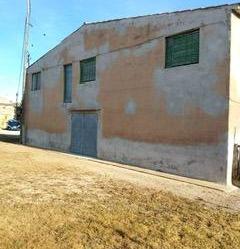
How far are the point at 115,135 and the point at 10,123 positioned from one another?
3358 centimetres

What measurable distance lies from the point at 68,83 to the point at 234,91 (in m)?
11.1

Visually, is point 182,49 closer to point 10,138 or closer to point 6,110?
point 10,138

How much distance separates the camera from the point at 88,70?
762 inches

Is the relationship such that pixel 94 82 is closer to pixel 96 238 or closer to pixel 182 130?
pixel 182 130

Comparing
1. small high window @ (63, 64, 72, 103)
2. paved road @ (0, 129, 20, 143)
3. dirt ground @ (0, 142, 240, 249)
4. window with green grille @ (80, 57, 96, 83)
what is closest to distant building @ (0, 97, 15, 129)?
paved road @ (0, 129, 20, 143)

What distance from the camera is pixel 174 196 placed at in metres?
10.2

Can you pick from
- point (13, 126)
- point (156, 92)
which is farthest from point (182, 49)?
point (13, 126)

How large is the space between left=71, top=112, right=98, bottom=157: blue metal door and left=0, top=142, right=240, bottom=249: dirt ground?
17.5 feet

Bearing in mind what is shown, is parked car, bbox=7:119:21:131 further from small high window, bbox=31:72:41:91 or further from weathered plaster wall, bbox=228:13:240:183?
weathered plaster wall, bbox=228:13:240:183

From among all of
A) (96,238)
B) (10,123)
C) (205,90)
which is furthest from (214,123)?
(10,123)

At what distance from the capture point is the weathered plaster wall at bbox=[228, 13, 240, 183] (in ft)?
40.1

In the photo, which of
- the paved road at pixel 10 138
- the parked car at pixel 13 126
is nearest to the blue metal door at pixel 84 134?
the paved road at pixel 10 138

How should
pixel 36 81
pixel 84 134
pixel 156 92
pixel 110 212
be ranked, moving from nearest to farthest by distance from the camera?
pixel 110 212 < pixel 156 92 < pixel 84 134 < pixel 36 81

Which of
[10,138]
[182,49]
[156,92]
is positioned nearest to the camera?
[182,49]
